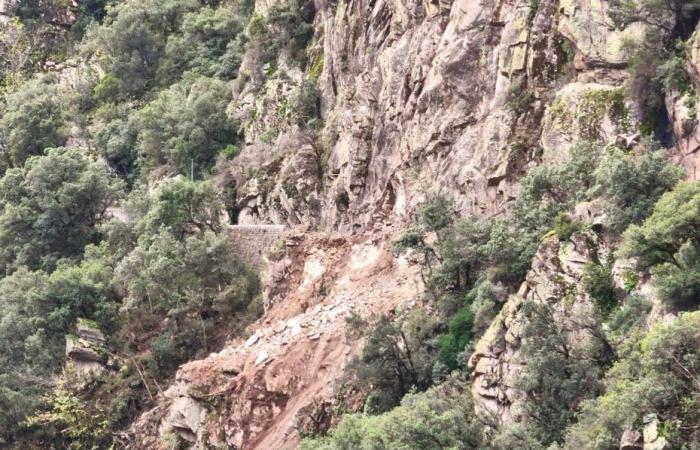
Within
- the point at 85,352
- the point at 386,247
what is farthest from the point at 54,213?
the point at 386,247

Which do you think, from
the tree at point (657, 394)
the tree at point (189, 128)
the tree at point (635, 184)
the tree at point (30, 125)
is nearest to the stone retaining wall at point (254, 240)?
the tree at point (189, 128)

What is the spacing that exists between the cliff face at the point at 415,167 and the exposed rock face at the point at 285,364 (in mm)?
56

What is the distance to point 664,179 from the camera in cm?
2555

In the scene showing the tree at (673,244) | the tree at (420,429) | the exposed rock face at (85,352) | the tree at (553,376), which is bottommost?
the exposed rock face at (85,352)

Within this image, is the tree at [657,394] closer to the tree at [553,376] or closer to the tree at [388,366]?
the tree at [553,376]

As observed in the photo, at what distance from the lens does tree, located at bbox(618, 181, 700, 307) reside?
2217cm

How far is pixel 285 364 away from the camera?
3388 centimetres

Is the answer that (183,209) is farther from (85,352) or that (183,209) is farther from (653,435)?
(653,435)

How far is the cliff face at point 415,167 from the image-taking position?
30734mm

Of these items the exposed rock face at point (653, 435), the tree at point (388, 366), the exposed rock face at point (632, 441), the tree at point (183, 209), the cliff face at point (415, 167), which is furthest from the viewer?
the tree at point (183, 209)

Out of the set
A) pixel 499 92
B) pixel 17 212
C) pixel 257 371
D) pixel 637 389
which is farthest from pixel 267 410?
pixel 17 212

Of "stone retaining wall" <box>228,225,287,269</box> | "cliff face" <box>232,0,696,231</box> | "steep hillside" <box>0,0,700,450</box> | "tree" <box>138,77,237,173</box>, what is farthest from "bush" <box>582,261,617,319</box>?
"tree" <box>138,77,237,173</box>

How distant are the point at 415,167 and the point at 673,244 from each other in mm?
15103

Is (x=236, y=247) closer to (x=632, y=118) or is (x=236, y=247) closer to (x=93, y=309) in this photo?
(x=93, y=309)
